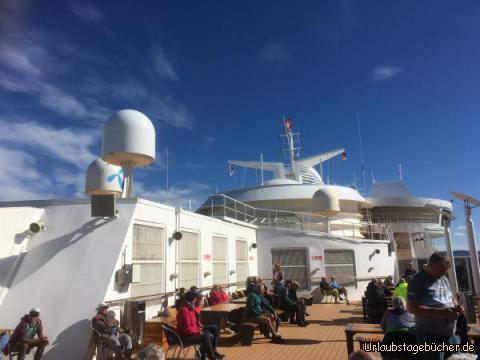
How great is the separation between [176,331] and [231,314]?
130 inches

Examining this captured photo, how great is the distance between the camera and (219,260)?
491 inches

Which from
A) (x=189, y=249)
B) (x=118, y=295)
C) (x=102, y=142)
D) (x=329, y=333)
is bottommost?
(x=329, y=333)

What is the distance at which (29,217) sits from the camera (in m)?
8.09

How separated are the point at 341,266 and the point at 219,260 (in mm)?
6061

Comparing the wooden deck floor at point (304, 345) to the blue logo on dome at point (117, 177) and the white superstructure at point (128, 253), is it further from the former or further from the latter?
the blue logo on dome at point (117, 177)

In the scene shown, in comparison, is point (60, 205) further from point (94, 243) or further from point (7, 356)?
point (7, 356)

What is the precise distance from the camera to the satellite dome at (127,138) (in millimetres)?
9367

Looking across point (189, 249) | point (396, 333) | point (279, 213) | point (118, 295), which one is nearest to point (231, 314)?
point (189, 249)

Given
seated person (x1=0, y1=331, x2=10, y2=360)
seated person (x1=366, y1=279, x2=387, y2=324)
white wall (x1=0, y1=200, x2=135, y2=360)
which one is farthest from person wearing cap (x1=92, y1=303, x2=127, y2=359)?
seated person (x1=366, y1=279, x2=387, y2=324)

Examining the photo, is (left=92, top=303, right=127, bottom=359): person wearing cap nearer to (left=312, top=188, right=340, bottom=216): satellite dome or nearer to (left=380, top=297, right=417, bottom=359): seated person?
(left=380, top=297, right=417, bottom=359): seated person

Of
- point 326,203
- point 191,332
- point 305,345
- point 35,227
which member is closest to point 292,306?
point 305,345

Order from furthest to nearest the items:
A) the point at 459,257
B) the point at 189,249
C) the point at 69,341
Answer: the point at 459,257
the point at 189,249
the point at 69,341

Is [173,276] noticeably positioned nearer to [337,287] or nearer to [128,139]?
[128,139]

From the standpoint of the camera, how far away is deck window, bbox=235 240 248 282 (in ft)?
46.4
